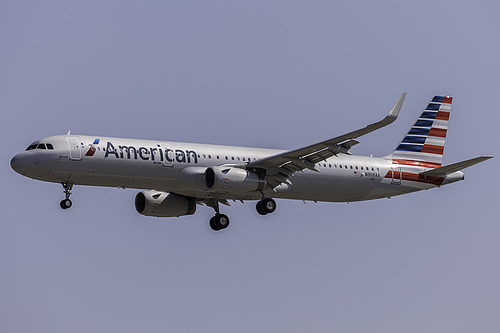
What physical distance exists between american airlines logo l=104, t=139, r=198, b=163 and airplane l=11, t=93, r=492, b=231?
0.17ft

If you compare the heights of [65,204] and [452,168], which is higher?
[452,168]

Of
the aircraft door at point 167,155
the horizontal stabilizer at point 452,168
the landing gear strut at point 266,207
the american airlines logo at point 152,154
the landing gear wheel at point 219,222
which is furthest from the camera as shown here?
the landing gear wheel at point 219,222

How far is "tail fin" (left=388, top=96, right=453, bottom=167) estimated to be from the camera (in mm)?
57719

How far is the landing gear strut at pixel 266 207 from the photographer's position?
165ft

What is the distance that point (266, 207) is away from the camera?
50.2 m

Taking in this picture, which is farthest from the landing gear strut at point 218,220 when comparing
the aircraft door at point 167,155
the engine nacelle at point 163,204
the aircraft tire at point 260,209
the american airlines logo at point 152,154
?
the aircraft door at point 167,155

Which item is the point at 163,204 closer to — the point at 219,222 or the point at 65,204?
the point at 219,222

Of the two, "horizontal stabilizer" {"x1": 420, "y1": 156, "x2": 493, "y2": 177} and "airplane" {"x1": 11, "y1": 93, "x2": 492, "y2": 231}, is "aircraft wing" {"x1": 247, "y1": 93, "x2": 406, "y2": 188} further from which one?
"horizontal stabilizer" {"x1": 420, "y1": 156, "x2": 493, "y2": 177}

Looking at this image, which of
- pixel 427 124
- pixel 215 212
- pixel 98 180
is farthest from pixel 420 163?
Result: pixel 98 180

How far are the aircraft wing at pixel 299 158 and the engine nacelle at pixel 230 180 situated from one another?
3.26ft

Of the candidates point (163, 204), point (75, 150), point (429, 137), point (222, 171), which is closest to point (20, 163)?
point (75, 150)

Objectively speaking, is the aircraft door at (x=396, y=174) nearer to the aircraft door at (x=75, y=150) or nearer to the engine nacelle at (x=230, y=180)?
the engine nacelle at (x=230, y=180)

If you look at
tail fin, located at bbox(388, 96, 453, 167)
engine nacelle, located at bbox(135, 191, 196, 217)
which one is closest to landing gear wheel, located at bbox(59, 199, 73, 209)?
engine nacelle, located at bbox(135, 191, 196, 217)

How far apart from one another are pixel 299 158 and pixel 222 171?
4.23 meters
